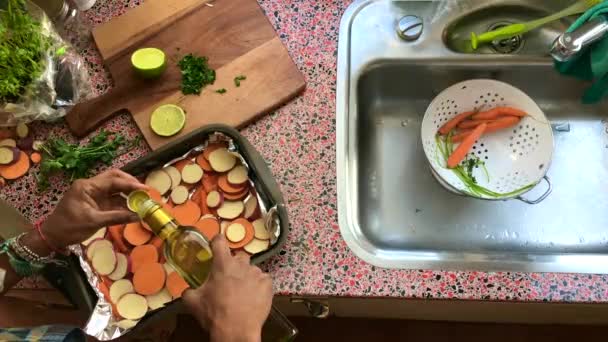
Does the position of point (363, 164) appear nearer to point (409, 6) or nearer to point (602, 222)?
point (409, 6)

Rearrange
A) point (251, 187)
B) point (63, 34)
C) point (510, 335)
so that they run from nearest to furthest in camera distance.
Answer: point (251, 187) < point (63, 34) < point (510, 335)

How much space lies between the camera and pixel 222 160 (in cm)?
102

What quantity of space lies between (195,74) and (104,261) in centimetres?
39

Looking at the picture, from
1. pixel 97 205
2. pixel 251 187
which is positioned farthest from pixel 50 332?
pixel 251 187

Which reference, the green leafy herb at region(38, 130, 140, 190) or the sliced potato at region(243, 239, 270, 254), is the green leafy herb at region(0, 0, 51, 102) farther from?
the sliced potato at region(243, 239, 270, 254)

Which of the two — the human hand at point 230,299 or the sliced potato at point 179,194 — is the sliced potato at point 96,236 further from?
the human hand at point 230,299

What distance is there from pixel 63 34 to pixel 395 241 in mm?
789

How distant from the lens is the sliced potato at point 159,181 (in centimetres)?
102

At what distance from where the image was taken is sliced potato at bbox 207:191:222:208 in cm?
101

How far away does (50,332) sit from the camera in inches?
34.2

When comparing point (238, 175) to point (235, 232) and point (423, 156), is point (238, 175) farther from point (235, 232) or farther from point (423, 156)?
point (423, 156)

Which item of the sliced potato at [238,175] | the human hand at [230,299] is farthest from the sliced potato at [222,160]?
the human hand at [230,299]

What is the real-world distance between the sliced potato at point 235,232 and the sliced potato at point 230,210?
2 centimetres

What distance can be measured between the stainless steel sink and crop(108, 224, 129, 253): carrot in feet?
1.41
